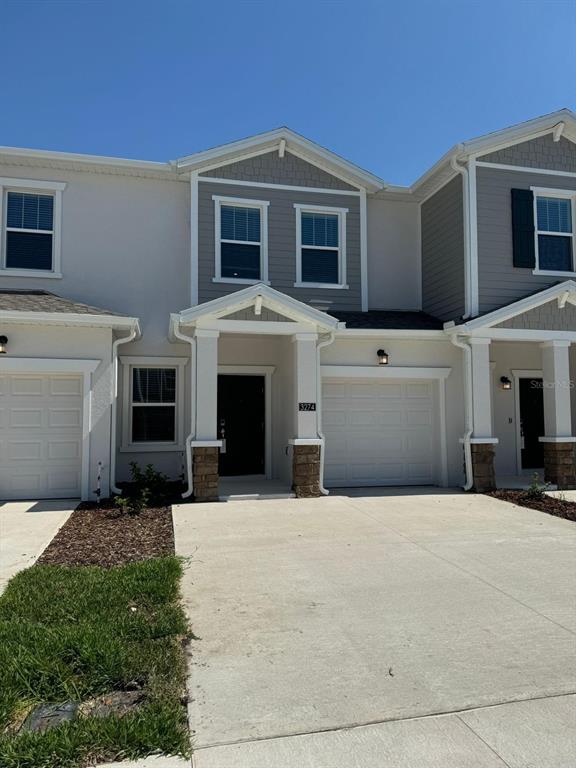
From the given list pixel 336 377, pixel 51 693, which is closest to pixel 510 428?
pixel 336 377

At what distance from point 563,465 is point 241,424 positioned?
6.30 m

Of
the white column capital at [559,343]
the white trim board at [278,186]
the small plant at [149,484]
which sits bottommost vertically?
the small plant at [149,484]

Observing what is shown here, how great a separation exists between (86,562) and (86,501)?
142 inches

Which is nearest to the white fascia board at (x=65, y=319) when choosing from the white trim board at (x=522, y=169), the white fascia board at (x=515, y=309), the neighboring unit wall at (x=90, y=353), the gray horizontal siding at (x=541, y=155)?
the neighboring unit wall at (x=90, y=353)

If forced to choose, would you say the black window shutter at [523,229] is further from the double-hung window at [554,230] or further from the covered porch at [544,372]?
the covered porch at [544,372]

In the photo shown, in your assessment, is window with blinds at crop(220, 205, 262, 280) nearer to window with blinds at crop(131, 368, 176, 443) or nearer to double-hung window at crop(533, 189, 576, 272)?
window with blinds at crop(131, 368, 176, 443)

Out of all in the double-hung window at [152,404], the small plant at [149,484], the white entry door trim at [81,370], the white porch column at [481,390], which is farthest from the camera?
the double-hung window at [152,404]

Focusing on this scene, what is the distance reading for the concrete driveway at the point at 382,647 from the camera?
279cm

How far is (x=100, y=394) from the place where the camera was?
31.3 feet

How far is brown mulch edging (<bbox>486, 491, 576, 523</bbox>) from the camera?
8.45 metres

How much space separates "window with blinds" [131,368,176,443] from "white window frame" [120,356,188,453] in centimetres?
7

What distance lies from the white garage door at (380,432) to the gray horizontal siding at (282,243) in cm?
200

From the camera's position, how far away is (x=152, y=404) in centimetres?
1132

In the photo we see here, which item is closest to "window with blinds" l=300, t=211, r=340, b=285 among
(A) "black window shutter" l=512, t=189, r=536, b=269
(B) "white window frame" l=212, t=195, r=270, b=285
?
(B) "white window frame" l=212, t=195, r=270, b=285
